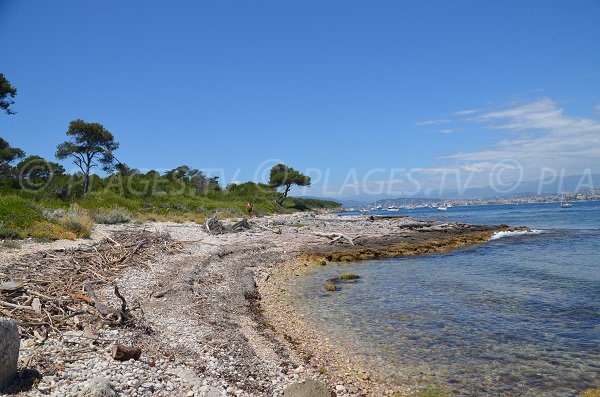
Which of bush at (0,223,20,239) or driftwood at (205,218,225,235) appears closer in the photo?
bush at (0,223,20,239)

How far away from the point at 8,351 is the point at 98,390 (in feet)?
4.06

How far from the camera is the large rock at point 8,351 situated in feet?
15.4

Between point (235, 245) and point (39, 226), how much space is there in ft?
33.8

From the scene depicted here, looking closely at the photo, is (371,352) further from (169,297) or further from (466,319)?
(169,297)

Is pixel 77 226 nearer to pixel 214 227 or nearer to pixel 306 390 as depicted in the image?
pixel 214 227

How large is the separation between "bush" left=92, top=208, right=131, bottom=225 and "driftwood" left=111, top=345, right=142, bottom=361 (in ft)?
71.1

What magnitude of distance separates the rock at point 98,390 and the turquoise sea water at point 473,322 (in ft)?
17.8

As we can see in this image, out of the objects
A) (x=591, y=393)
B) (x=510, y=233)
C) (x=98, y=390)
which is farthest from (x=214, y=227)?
(x=510, y=233)

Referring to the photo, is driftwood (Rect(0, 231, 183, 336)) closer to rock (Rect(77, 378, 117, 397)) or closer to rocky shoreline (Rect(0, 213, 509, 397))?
rocky shoreline (Rect(0, 213, 509, 397))

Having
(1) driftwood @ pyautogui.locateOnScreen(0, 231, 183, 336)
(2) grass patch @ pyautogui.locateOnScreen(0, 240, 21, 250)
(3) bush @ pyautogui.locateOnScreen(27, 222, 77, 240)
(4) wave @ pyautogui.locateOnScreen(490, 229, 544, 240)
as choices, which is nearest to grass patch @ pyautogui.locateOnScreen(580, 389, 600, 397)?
(1) driftwood @ pyautogui.locateOnScreen(0, 231, 183, 336)

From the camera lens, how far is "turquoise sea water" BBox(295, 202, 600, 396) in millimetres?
7691

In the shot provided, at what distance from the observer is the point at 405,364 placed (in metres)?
8.30

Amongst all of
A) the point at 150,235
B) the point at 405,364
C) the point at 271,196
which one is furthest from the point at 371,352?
A: the point at 271,196

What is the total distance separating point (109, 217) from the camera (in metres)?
25.9
